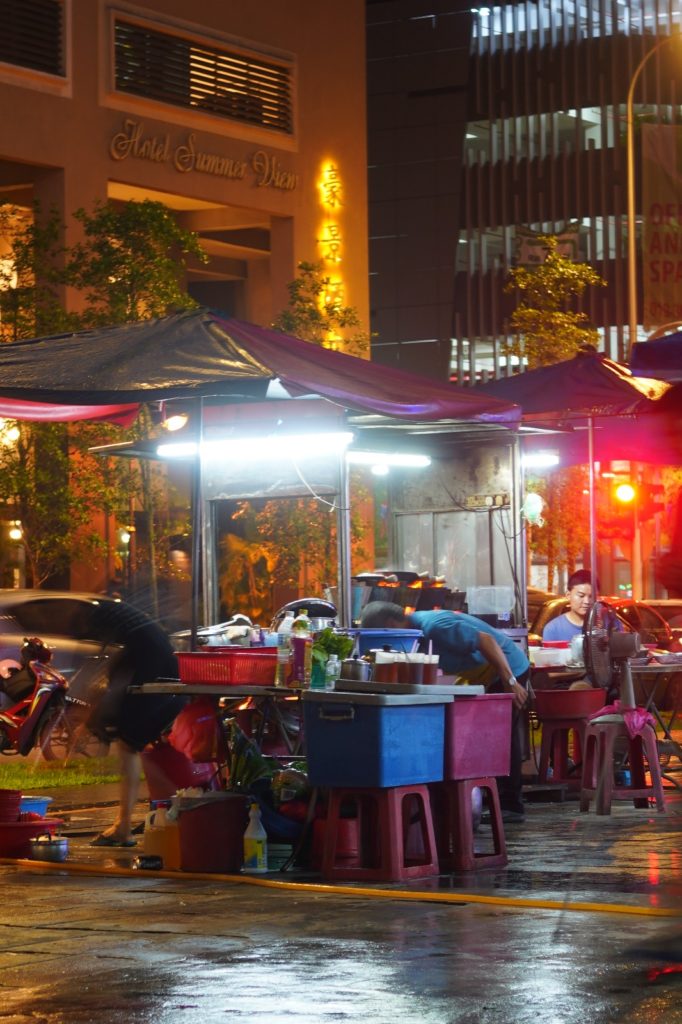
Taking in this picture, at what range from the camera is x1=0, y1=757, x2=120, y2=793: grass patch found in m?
16.3

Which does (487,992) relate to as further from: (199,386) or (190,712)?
(190,712)

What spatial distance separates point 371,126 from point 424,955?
5967 centimetres

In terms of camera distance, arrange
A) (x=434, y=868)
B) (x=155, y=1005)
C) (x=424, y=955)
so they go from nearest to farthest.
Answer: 1. (x=155, y=1005)
2. (x=424, y=955)
3. (x=434, y=868)

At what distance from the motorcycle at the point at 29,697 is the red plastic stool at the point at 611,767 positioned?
5024 mm

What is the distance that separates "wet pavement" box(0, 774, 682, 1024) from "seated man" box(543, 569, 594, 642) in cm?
564

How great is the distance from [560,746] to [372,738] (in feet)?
17.4

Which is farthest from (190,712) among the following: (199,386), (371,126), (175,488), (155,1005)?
(371,126)

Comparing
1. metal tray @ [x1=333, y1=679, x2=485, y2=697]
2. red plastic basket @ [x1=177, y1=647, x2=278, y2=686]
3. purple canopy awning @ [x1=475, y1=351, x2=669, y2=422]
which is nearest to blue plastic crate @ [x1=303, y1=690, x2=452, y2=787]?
metal tray @ [x1=333, y1=679, x2=485, y2=697]

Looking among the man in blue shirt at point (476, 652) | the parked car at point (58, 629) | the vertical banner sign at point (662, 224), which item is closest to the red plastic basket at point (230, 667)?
the man in blue shirt at point (476, 652)

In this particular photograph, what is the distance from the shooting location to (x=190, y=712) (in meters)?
12.7

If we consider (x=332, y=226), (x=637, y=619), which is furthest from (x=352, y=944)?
(x=332, y=226)

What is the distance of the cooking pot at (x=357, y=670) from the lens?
1040cm

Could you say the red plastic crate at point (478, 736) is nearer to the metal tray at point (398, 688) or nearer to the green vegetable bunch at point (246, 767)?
the metal tray at point (398, 688)

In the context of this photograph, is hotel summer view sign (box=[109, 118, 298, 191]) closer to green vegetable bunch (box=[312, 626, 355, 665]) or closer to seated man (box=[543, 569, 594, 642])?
seated man (box=[543, 569, 594, 642])
